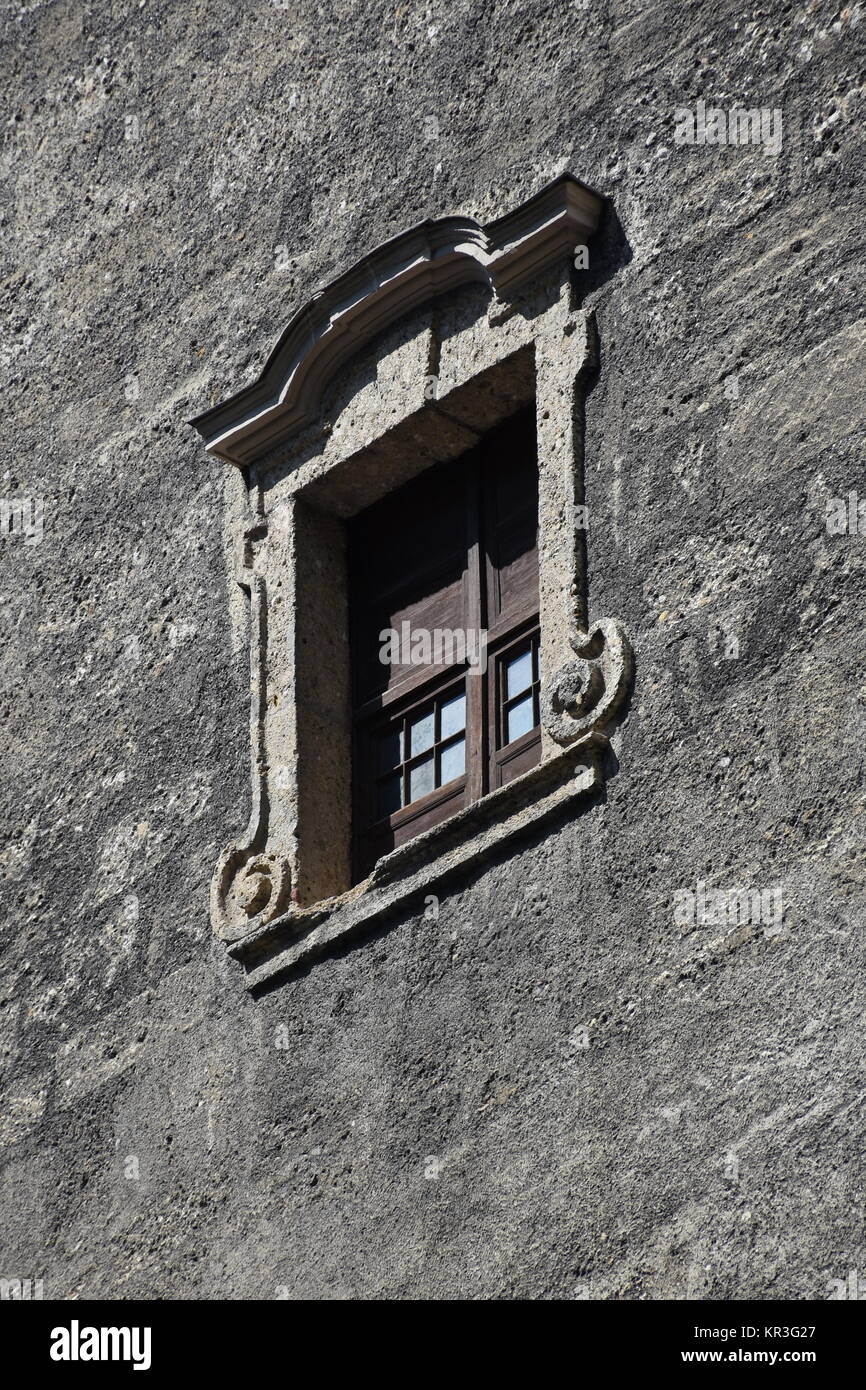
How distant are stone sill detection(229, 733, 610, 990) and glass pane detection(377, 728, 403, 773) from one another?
43 cm

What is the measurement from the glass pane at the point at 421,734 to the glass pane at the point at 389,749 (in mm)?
44

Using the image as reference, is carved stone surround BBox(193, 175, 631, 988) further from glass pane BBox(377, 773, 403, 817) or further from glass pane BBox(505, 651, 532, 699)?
glass pane BBox(505, 651, 532, 699)

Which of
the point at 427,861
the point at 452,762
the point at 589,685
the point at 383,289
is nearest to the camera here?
the point at 589,685

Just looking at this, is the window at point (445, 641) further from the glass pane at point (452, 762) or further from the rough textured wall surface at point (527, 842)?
the rough textured wall surface at point (527, 842)

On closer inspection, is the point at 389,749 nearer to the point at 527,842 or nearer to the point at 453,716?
the point at 453,716

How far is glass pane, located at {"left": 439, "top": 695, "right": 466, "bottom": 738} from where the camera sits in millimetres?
7545

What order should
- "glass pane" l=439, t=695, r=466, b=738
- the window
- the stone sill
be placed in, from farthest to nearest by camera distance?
"glass pane" l=439, t=695, r=466, b=738 < the window < the stone sill

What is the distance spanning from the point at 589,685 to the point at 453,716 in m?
0.82

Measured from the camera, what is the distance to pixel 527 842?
6.82 metres

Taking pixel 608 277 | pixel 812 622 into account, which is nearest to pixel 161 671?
pixel 608 277

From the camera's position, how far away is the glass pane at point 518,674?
7371mm

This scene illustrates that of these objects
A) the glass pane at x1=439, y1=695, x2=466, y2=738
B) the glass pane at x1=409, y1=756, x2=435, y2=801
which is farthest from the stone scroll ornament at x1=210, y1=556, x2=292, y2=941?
the glass pane at x1=439, y1=695, x2=466, y2=738

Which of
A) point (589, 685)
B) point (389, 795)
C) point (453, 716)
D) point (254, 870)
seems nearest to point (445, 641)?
point (453, 716)

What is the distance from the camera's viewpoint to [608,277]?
736 cm
